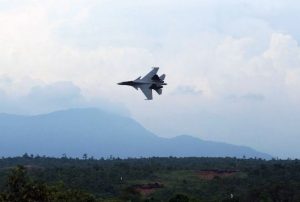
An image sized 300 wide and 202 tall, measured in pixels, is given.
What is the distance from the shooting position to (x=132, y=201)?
213ft

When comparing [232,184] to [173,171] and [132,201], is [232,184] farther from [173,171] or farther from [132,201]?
[132,201]

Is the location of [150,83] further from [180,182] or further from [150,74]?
[180,182]

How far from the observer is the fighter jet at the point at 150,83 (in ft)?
113

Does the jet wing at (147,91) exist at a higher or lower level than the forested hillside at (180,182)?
higher

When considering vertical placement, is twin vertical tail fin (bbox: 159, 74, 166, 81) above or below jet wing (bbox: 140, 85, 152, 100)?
above

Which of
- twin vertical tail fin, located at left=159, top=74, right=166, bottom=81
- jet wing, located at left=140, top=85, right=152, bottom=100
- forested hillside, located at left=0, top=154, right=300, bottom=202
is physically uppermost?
twin vertical tail fin, located at left=159, top=74, right=166, bottom=81

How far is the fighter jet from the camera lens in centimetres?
3431

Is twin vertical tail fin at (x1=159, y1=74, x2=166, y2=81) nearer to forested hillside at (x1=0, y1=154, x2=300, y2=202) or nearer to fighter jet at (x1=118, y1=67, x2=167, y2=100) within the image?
fighter jet at (x1=118, y1=67, x2=167, y2=100)

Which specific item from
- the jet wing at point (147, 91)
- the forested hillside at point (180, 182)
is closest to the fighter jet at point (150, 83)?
the jet wing at point (147, 91)

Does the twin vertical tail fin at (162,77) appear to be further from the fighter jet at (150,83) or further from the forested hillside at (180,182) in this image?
the forested hillside at (180,182)

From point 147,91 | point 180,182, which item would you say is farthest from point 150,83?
point 180,182

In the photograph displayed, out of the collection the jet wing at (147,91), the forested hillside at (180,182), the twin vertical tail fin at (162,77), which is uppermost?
the twin vertical tail fin at (162,77)

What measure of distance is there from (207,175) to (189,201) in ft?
147

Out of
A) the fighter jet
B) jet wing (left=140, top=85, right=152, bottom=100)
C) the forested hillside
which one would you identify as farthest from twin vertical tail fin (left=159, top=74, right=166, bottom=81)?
the forested hillside
